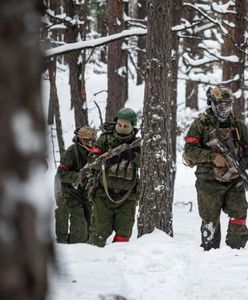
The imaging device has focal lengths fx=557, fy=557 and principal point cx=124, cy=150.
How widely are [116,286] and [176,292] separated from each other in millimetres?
622

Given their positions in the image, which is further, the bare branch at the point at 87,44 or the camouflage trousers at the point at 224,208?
the camouflage trousers at the point at 224,208

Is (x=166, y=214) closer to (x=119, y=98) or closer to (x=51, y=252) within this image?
(x=51, y=252)

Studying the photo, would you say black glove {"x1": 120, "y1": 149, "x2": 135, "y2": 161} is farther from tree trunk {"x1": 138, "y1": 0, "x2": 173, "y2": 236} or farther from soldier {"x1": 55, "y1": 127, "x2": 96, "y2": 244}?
soldier {"x1": 55, "y1": 127, "x2": 96, "y2": 244}

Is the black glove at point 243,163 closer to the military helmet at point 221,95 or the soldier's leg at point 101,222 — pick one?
the military helmet at point 221,95

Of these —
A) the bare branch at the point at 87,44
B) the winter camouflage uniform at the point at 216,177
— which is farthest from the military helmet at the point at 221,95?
the bare branch at the point at 87,44

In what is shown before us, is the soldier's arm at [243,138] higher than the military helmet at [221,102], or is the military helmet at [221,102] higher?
the military helmet at [221,102]

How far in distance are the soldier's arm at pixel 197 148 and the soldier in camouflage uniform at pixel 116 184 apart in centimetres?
67

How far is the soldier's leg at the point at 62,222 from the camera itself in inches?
334

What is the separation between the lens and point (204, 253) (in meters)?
5.31

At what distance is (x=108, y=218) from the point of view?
697 centimetres

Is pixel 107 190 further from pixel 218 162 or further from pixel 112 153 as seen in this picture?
pixel 218 162

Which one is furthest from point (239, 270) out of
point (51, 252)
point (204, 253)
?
point (51, 252)

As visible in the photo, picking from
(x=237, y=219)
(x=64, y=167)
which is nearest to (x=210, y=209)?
(x=237, y=219)

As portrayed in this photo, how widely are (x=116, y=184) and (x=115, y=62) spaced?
8.43 m
